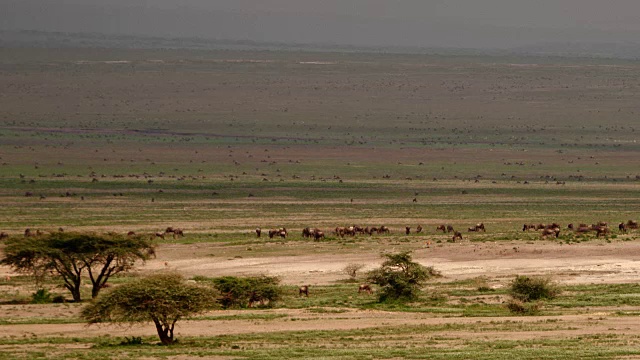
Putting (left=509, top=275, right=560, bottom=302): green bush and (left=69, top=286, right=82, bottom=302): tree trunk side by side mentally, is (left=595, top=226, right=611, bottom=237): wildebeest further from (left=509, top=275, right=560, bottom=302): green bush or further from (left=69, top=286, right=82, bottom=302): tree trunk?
(left=69, top=286, right=82, bottom=302): tree trunk

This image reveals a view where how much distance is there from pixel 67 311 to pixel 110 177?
152 ft

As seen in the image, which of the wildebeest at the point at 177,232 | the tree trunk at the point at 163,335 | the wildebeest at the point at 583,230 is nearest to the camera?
the tree trunk at the point at 163,335

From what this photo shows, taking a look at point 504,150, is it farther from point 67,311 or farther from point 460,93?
point 67,311

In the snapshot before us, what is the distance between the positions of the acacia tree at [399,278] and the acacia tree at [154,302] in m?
7.83

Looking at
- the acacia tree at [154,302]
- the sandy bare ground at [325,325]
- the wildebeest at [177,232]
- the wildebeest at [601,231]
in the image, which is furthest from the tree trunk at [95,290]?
the wildebeest at [601,231]

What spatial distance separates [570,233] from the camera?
48.3 metres

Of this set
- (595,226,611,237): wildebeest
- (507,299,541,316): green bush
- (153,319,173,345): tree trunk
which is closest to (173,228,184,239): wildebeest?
(595,226,611,237): wildebeest

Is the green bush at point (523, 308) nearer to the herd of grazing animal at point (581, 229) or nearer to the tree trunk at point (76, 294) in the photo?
the tree trunk at point (76, 294)

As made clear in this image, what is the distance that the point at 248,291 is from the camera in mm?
32344

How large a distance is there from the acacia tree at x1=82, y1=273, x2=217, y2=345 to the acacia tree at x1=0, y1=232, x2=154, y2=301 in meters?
7.31

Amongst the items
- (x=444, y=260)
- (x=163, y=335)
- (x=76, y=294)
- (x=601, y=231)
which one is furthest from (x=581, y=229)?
(x=163, y=335)

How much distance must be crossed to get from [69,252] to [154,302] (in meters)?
8.61

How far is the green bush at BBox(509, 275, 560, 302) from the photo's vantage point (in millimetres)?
32062

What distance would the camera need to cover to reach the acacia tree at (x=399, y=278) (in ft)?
109
